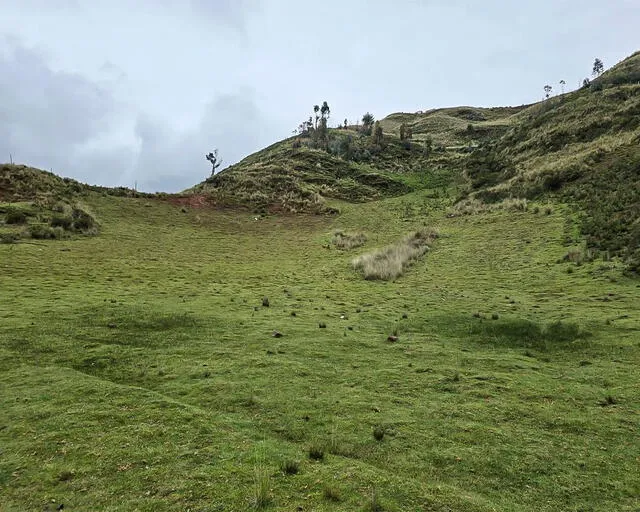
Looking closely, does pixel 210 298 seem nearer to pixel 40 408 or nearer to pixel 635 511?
pixel 40 408

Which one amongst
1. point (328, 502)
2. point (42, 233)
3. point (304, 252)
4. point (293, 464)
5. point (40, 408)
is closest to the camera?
point (328, 502)

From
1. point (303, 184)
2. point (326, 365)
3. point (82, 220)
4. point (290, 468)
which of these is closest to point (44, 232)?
point (82, 220)

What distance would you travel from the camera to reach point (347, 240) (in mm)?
45875

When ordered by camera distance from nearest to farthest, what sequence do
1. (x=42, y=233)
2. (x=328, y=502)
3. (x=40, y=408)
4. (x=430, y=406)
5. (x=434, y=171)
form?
(x=328, y=502) → (x=40, y=408) → (x=430, y=406) → (x=42, y=233) → (x=434, y=171)

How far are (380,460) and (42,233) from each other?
36.2 metres

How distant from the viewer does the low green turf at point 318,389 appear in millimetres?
8016

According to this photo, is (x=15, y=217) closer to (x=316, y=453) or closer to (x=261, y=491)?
(x=316, y=453)

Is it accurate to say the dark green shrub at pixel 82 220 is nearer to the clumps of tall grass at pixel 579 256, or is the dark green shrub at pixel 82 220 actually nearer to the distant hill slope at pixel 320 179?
the distant hill slope at pixel 320 179

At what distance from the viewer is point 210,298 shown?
2394 centimetres

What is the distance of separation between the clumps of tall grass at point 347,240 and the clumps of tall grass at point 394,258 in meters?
5.34

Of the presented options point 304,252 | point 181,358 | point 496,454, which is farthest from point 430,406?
point 304,252

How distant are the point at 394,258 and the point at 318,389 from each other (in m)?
22.9

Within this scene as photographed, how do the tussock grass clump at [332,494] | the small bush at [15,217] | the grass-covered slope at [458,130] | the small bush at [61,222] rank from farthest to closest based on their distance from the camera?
the grass-covered slope at [458,130] → the small bush at [61,222] → the small bush at [15,217] → the tussock grass clump at [332,494]

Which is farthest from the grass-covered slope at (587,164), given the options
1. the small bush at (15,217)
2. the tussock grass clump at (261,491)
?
the small bush at (15,217)
